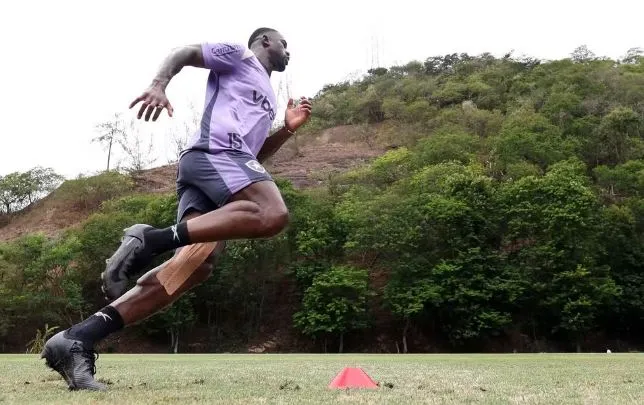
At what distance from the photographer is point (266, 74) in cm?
467

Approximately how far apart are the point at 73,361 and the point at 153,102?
5.33ft

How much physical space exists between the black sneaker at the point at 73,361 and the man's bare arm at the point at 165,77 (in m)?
1.47

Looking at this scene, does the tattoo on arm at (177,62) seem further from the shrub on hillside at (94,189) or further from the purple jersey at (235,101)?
the shrub on hillside at (94,189)

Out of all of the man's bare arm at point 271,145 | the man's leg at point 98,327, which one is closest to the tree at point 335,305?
the man's bare arm at point 271,145

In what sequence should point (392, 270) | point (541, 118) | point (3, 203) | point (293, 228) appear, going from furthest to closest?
point (3, 203) < point (541, 118) < point (293, 228) < point (392, 270)

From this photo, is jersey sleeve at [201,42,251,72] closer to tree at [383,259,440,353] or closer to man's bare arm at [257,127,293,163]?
man's bare arm at [257,127,293,163]

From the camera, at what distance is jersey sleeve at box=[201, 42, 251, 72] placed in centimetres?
437

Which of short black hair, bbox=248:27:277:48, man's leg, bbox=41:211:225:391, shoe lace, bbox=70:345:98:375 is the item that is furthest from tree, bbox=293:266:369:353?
shoe lace, bbox=70:345:98:375

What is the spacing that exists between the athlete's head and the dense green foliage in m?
33.5

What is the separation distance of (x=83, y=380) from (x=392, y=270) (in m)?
37.9

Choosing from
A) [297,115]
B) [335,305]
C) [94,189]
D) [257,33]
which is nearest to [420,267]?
[335,305]

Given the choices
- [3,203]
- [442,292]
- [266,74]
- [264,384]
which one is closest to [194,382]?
[264,384]

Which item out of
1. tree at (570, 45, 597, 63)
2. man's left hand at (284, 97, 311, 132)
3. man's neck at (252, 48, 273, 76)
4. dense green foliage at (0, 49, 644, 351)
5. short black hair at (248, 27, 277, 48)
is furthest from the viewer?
tree at (570, 45, 597, 63)

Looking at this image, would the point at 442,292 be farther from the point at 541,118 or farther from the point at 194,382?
the point at 194,382
